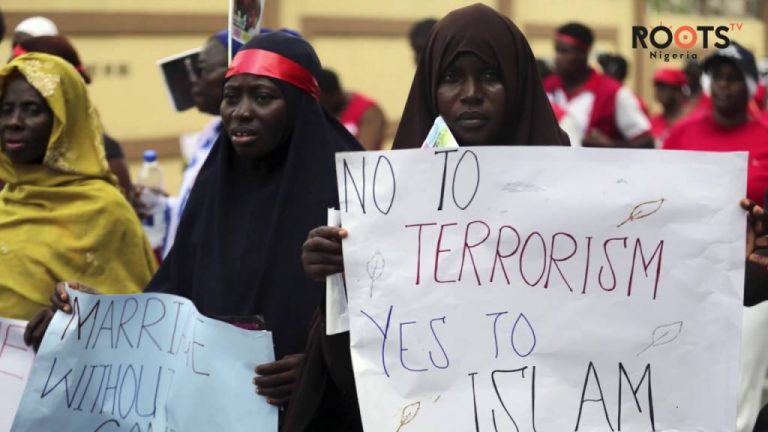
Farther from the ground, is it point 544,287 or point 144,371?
point 544,287

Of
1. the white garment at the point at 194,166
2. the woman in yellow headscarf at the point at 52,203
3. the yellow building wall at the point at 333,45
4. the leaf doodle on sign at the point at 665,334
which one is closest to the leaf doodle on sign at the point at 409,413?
the leaf doodle on sign at the point at 665,334

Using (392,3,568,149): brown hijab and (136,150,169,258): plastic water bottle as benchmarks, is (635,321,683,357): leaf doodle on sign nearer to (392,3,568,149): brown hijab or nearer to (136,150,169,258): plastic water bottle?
(392,3,568,149): brown hijab

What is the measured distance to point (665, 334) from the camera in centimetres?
305

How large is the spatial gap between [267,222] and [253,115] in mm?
297

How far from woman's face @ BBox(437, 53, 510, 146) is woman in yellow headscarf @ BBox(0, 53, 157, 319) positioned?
1.67 meters

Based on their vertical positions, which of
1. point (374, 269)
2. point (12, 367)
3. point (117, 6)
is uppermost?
point (117, 6)

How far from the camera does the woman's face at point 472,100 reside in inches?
131

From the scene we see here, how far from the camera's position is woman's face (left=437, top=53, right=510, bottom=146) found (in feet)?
10.9

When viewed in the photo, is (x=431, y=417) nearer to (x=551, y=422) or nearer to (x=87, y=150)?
(x=551, y=422)

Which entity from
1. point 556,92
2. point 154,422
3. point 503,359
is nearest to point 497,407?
point 503,359

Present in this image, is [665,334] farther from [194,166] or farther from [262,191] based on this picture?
[194,166]

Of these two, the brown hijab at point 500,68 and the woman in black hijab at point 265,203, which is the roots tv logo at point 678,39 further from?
the brown hijab at point 500,68

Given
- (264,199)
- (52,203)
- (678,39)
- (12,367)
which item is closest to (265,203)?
(264,199)

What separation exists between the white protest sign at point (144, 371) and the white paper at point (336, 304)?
18.3 inches
